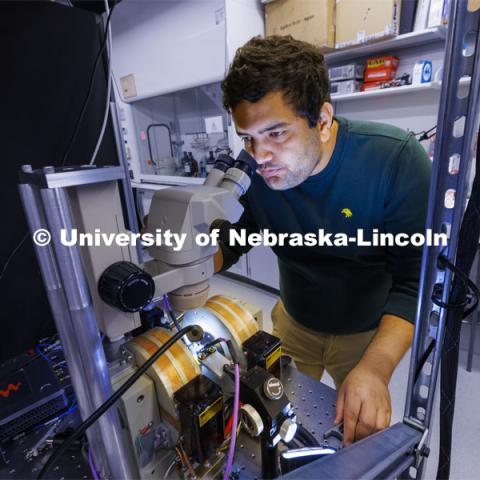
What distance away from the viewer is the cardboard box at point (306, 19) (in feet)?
6.63

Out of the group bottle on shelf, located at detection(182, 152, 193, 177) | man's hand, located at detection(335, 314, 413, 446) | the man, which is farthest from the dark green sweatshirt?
bottle on shelf, located at detection(182, 152, 193, 177)

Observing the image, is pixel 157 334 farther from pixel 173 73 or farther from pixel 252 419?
pixel 173 73

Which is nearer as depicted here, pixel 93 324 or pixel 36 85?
pixel 93 324

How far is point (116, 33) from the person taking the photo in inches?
125

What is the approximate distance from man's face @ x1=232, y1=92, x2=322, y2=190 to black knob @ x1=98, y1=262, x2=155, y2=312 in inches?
21.3

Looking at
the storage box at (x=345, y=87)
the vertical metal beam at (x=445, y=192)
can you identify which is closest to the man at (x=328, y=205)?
the vertical metal beam at (x=445, y=192)

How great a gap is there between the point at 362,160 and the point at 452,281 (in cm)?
59

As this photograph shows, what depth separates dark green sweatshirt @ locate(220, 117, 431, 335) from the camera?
0.85m

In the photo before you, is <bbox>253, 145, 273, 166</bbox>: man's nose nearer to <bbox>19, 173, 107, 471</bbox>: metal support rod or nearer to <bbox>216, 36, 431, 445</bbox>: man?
<bbox>216, 36, 431, 445</bbox>: man

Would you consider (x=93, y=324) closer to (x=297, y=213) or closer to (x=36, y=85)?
(x=297, y=213)

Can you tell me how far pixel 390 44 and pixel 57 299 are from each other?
246 centimetres

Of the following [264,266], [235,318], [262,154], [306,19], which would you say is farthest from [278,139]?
[264,266]

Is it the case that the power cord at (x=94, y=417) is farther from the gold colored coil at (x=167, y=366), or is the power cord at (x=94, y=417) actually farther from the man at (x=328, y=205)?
the man at (x=328, y=205)

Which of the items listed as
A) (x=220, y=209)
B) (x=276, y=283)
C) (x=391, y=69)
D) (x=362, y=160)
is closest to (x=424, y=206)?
(x=362, y=160)
